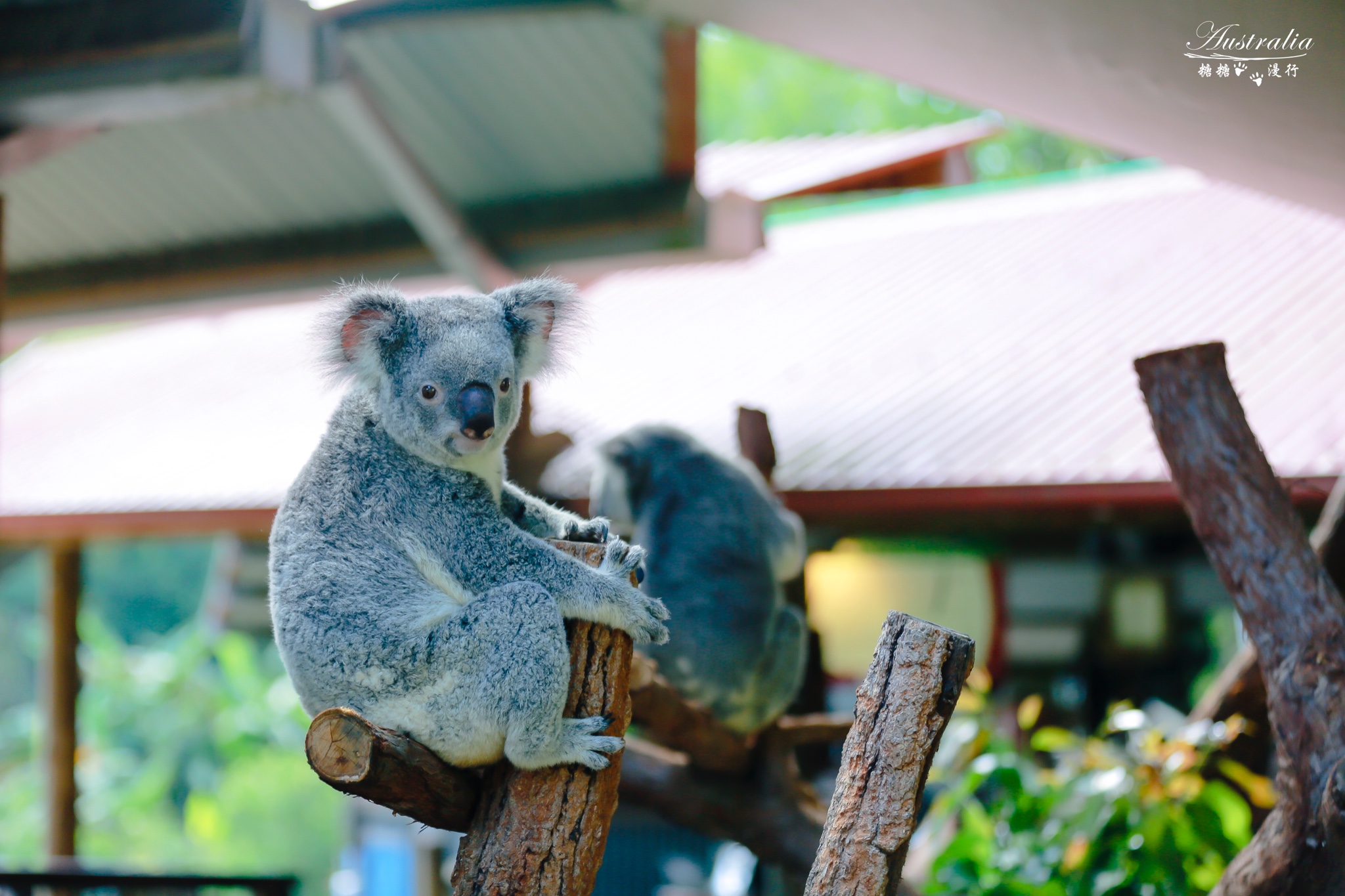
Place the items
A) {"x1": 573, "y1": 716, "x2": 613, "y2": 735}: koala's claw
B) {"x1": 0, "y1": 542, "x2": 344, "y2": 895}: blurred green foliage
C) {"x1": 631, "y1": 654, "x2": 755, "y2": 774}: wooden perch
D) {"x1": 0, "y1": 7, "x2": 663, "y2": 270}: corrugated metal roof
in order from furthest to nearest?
{"x1": 0, "y1": 542, "x2": 344, "y2": 895}: blurred green foliage, {"x1": 0, "y1": 7, "x2": 663, "y2": 270}: corrugated metal roof, {"x1": 631, "y1": 654, "x2": 755, "y2": 774}: wooden perch, {"x1": 573, "y1": 716, "x2": 613, "y2": 735}: koala's claw

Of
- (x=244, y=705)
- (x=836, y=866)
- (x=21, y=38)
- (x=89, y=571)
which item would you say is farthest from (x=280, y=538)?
(x=89, y=571)

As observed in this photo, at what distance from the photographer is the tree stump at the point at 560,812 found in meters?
1.87

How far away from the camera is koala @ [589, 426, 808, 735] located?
359cm

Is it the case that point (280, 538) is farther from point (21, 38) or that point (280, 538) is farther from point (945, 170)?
point (945, 170)

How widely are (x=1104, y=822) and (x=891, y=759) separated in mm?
2124

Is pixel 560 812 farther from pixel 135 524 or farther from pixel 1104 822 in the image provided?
pixel 135 524

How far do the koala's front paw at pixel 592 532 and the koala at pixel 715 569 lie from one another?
4.49ft

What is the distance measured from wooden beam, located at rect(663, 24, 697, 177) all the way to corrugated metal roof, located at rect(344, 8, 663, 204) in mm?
29

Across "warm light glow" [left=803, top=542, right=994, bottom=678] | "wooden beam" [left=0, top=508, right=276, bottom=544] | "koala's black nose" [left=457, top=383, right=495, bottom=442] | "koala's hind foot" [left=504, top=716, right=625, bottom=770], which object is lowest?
"koala's hind foot" [left=504, top=716, right=625, bottom=770]

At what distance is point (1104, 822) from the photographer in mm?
3463
